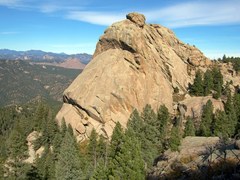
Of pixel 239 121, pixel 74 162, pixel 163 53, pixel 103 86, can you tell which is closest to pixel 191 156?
→ pixel 74 162

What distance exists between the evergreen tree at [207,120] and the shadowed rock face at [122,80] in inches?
792

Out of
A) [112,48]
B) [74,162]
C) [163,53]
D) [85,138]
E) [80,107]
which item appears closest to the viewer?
[74,162]

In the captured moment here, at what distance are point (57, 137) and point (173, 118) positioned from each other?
41.3 meters

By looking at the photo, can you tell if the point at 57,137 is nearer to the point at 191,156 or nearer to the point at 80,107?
the point at 80,107

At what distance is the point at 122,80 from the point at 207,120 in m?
34.2

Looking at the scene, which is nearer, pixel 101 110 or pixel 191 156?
pixel 191 156

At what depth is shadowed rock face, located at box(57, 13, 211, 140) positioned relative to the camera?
105 m

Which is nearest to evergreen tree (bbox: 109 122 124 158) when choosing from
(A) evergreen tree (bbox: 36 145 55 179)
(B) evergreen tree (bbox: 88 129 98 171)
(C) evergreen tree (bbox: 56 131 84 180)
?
(B) evergreen tree (bbox: 88 129 98 171)

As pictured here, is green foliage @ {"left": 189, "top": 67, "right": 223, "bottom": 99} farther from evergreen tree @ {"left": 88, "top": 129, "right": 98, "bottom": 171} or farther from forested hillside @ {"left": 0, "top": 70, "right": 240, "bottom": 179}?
evergreen tree @ {"left": 88, "top": 129, "right": 98, "bottom": 171}

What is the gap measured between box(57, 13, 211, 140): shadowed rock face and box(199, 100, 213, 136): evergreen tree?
20125mm

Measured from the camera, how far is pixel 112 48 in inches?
4680

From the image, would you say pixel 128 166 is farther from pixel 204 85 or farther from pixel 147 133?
pixel 204 85

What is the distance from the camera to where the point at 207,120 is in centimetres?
8944

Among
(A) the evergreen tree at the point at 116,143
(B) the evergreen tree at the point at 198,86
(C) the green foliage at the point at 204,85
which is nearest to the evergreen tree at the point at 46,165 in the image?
(A) the evergreen tree at the point at 116,143
